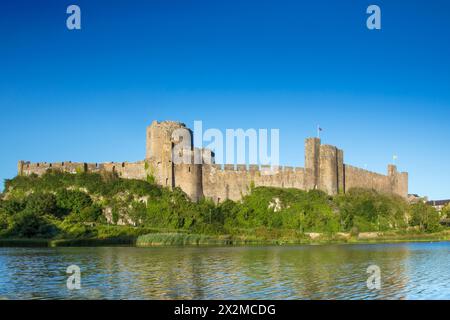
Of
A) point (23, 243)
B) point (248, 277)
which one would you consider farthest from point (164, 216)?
point (248, 277)

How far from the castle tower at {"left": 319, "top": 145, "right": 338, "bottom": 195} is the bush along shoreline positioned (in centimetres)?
98

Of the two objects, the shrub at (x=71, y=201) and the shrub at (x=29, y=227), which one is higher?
the shrub at (x=71, y=201)

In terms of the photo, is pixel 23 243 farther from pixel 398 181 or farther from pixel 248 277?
pixel 398 181

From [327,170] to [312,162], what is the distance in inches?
51.8

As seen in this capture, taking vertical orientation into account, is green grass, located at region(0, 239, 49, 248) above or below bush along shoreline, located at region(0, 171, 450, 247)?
below

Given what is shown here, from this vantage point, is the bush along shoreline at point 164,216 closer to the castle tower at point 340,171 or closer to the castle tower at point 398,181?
the castle tower at point 340,171

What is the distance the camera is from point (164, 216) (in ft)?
126

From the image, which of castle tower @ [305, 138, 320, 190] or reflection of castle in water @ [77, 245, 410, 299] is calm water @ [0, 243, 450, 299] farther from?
castle tower @ [305, 138, 320, 190]

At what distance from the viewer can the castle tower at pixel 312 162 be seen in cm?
4266

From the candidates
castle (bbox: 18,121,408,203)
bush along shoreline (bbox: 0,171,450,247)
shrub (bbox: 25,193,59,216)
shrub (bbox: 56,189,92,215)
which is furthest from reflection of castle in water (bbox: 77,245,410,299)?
castle (bbox: 18,121,408,203)

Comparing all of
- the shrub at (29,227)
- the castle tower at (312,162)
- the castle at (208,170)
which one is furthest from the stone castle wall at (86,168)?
the castle tower at (312,162)

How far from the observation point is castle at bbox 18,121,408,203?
1596 inches
